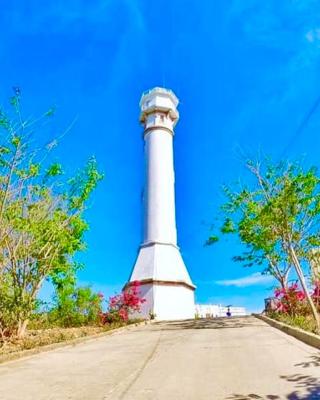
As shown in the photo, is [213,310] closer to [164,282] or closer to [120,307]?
[164,282]

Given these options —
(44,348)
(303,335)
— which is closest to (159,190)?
(44,348)

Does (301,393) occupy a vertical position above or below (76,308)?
below

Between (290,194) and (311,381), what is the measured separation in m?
9.24

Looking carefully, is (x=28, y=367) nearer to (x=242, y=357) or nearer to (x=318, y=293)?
(x=242, y=357)

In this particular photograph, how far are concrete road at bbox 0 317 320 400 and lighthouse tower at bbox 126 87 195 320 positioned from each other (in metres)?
15.8

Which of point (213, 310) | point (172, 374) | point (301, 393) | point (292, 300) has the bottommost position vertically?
point (301, 393)

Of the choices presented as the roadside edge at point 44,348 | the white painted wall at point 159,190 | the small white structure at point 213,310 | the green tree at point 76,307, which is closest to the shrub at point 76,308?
the green tree at point 76,307

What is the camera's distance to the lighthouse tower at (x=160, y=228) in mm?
24375

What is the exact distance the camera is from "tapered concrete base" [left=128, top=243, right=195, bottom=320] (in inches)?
945

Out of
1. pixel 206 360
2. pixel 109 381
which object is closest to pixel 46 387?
pixel 109 381

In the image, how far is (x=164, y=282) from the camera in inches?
965

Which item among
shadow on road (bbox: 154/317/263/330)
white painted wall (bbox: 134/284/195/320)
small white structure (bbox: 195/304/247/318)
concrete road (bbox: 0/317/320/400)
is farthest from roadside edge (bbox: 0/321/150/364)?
small white structure (bbox: 195/304/247/318)

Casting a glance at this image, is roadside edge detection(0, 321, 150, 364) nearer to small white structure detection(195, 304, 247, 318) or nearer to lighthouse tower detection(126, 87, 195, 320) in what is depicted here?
lighthouse tower detection(126, 87, 195, 320)

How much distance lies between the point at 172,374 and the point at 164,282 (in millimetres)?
19079
